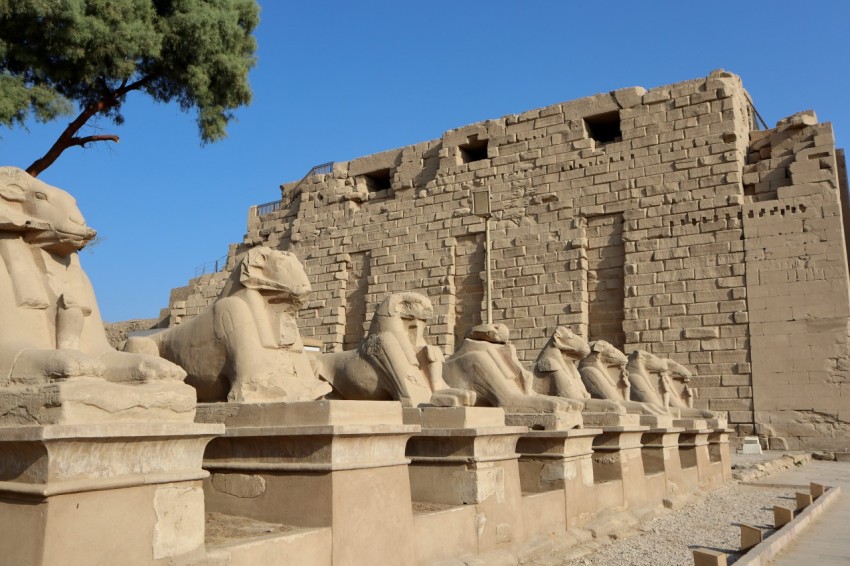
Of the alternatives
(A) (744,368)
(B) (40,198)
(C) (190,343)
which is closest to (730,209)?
(A) (744,368)

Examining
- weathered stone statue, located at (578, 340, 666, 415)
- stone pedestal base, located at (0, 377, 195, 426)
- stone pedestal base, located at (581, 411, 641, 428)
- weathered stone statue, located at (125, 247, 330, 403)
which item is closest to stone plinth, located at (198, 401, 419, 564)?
weathered stone statue, located at (125, 247, 330, 403)

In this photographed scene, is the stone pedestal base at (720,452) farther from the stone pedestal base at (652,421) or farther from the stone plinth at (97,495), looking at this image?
the stone plinth at (97,495)

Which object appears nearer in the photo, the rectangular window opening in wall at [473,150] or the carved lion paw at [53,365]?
the carved lion paw at [53,365]

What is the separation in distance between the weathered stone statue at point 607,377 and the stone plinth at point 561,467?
2.66 m

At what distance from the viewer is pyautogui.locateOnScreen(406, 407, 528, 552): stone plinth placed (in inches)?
183

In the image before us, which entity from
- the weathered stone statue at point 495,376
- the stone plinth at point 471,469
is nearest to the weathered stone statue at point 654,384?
the weathered stone statue at point 495,376

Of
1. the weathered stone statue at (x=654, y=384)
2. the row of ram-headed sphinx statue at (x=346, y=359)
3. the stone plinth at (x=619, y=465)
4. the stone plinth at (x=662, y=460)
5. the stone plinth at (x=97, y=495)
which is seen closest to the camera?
the stone plinth at (x=97, y=495)

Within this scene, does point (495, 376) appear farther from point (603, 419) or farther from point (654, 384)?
point (654, 384)

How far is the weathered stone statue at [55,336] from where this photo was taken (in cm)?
268

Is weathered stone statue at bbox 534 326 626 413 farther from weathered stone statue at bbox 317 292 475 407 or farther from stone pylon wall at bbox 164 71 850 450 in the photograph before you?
stone pylon wall at bbox 164 71 850 450

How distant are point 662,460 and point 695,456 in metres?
1.54

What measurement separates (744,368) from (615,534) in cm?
858

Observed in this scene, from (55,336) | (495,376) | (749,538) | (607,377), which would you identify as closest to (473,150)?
(607,377)

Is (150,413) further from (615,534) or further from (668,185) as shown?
(668,185)
